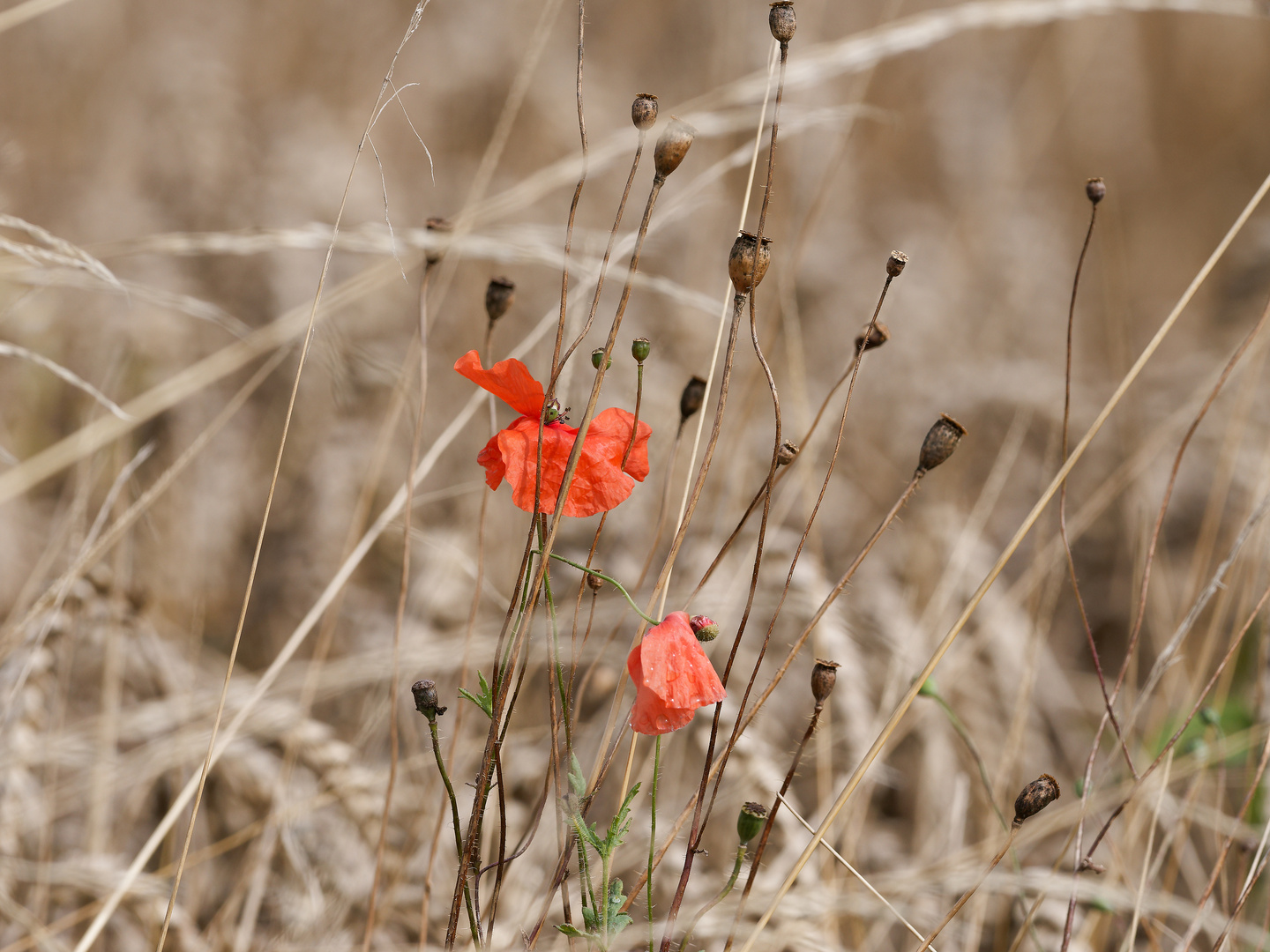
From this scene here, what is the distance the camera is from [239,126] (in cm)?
248

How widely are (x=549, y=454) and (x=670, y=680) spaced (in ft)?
0.52

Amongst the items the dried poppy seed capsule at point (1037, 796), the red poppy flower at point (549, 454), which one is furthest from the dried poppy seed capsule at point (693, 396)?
the dried poppy seed capsule at point (1037, 796)

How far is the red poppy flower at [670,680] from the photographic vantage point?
A: 509 millimetres

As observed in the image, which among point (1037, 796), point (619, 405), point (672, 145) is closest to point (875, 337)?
point (672, 145)

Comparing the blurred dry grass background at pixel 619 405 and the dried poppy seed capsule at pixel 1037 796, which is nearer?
the dried poppy seed capsule at pixel 1037 796

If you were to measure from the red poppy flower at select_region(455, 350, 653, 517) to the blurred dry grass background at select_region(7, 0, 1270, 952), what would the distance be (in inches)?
4.8

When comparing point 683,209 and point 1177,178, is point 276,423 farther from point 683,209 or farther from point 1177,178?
point 1177,178

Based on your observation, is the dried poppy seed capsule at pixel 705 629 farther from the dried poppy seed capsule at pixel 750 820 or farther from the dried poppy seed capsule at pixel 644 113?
the dried poppy seed capsule at pixel 644 113

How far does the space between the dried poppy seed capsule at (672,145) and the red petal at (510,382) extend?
149mm

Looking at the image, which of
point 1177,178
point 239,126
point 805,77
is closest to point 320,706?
point 805,77

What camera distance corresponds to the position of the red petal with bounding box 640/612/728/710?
A: 0.51 m

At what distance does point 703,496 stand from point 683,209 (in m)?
0.64

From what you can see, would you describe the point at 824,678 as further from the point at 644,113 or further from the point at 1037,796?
the point at 644,113

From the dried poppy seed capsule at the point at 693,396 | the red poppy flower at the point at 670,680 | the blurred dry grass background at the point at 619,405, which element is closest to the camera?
the red poppy flower at the point at 670,680
